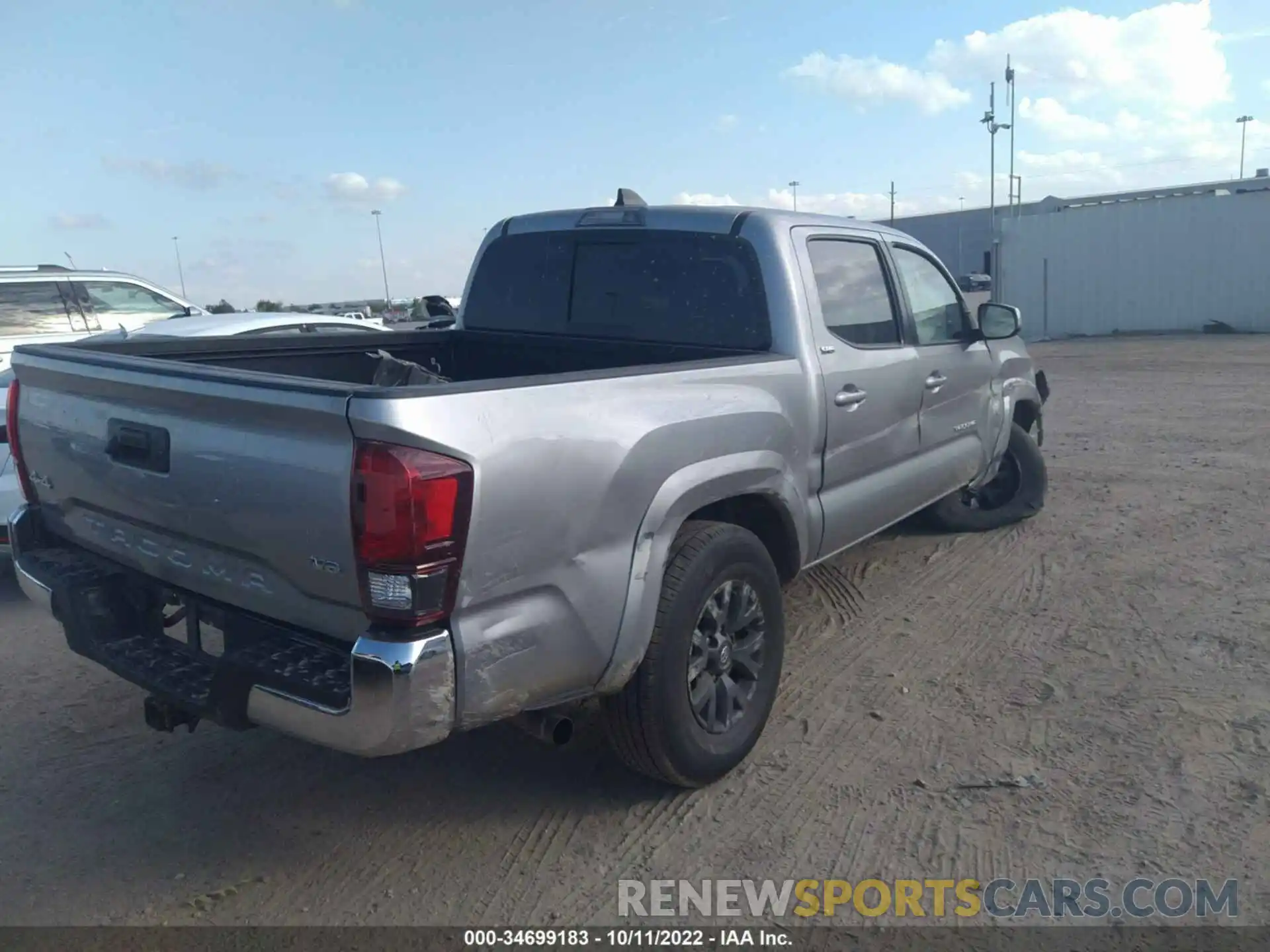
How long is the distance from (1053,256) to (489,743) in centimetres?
2430

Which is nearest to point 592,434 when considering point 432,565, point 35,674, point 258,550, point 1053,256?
point 432,565

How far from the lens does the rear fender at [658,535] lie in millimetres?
3055

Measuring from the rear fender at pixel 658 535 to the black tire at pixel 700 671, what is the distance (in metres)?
0.08

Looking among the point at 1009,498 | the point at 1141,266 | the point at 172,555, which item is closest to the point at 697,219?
the point at 172,555

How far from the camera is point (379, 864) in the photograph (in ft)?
10.5

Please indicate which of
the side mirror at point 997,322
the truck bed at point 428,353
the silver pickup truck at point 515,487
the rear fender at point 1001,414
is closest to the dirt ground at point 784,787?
the silver pickup truck at point 515,487

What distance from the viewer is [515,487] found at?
105 inches

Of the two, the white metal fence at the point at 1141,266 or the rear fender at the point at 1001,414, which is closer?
the rear fender at the point at 1001,414

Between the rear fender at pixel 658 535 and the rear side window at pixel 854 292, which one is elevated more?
the rear side window at pixel 854 292

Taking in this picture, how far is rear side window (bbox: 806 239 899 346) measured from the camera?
14.3 ft

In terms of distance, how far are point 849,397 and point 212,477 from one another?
102 inches

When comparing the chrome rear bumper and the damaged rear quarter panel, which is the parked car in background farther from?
the damaged rear quarter panel

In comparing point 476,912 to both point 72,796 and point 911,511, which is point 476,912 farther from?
point 911,511

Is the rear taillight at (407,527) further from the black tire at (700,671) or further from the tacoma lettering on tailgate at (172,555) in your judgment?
the black tire at (700,671)
